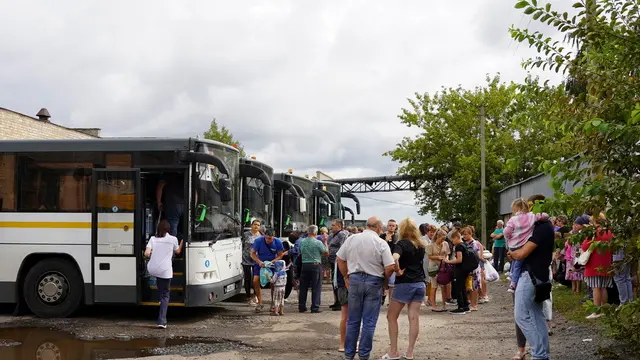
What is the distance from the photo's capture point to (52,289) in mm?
13281

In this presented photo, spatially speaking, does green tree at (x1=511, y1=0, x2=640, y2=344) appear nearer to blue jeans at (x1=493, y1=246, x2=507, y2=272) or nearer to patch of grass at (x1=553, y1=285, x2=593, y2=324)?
patch of grass at (x1=553, y1=285, x2=593, y2=324)

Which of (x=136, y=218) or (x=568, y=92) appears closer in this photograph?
(x=568, y=92)

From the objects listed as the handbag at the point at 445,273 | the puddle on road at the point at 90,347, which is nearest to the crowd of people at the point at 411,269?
the handbag at the point at 445,273

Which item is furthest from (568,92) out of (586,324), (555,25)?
(586,324)

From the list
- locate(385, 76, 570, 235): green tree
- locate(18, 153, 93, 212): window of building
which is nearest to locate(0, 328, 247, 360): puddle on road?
locate(18, 153, 93, 212): window of building

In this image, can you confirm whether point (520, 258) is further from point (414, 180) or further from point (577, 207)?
point (414, 180)

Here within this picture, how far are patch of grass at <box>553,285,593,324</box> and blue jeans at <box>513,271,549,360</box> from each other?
3.68 m

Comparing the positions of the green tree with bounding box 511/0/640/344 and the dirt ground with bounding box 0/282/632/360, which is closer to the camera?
the green tree with bounding box 511/0/640/344

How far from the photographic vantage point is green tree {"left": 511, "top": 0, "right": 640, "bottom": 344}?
19.9ft

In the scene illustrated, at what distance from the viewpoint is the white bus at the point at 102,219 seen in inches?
Result: 507

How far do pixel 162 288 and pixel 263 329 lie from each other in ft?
6.04

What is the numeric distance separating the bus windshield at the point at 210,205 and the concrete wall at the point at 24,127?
62.3ft

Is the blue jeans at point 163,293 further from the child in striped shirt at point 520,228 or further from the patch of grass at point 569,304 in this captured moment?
the patch of grass at point 569,304

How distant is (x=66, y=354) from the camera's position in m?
10.1
